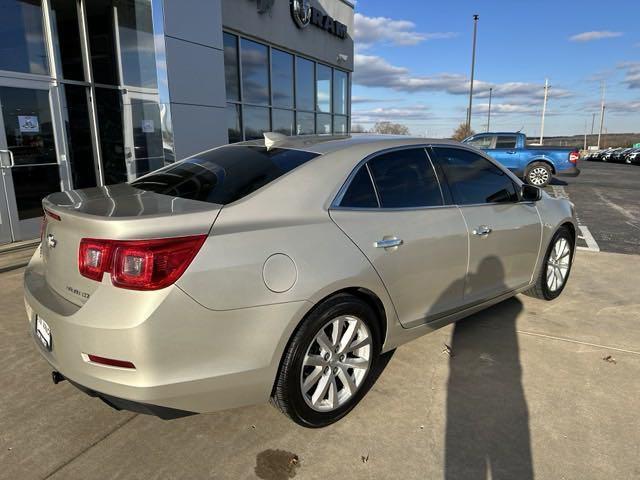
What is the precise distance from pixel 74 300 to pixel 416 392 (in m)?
2.04

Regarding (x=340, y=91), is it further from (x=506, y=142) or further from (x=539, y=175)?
(x=539, y=175)

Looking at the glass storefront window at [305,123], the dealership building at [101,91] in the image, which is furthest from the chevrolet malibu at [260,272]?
the glass storefront window at [305,123]

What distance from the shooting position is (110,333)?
1995 mm

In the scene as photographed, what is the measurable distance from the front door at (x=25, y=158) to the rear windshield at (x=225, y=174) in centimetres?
495

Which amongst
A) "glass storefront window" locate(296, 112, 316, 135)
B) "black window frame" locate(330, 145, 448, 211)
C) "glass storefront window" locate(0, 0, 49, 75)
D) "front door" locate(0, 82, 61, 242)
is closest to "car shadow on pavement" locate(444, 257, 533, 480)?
"black window frame" locate(330, 145, 448, 211)

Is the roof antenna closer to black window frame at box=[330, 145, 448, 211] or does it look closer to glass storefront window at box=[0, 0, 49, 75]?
black window frame at box=[330, 145, 448, 211]

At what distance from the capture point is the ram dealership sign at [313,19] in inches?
538

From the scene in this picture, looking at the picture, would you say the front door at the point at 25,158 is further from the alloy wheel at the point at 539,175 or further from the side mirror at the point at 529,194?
the alloy wheel at the point at 539,175

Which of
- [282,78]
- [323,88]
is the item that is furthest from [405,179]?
[323,88]

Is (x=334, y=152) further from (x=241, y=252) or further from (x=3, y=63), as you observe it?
(x=3, y=63)

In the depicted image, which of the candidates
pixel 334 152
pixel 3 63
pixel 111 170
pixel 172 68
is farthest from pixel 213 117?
pixel 334 152

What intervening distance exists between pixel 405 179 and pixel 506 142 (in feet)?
46.3

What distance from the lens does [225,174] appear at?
2729 millimetres

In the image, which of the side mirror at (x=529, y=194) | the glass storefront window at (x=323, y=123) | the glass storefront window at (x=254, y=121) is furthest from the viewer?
the glass storefront window at (x=323, y=123)
